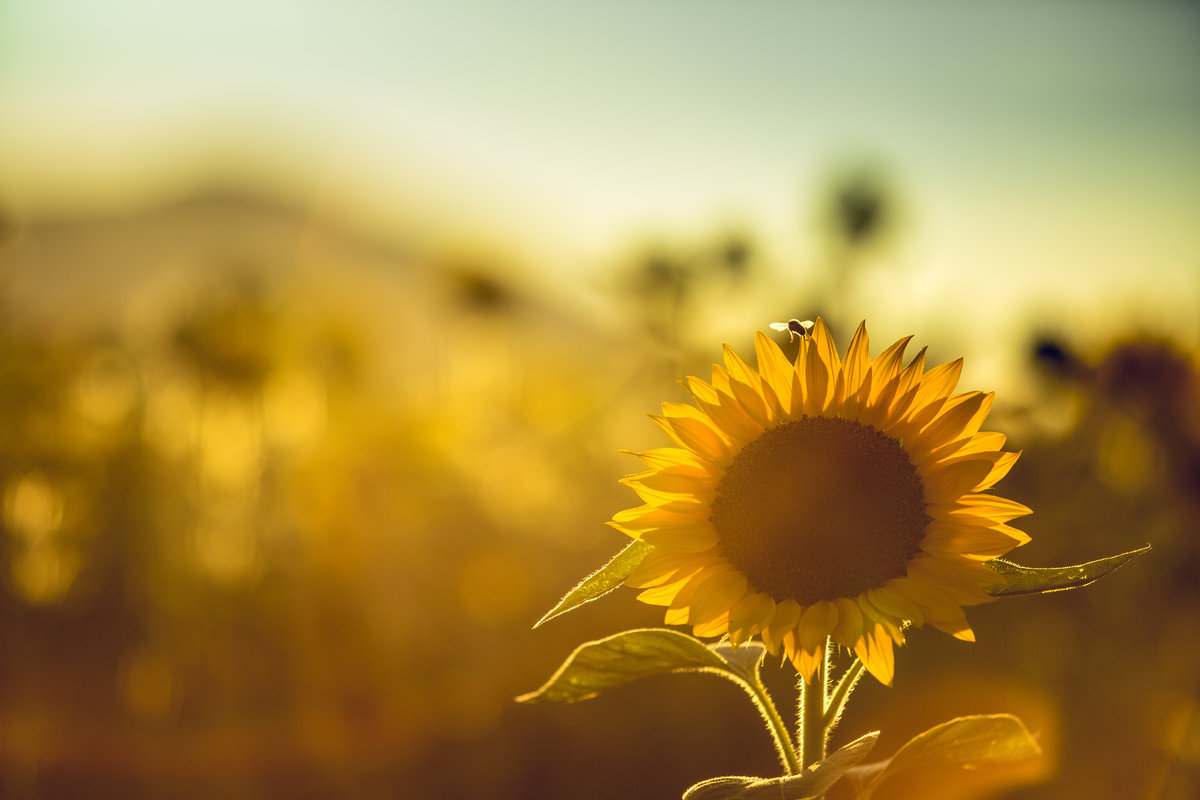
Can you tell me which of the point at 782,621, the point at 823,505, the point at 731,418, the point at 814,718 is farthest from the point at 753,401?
the point at 814,718

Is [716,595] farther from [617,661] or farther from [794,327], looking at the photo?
[794,327]

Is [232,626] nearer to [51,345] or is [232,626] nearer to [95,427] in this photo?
[95,427]

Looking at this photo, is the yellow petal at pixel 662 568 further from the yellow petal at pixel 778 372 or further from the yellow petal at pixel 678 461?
the yellow petal at pixel 778 372

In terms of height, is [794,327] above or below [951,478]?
above

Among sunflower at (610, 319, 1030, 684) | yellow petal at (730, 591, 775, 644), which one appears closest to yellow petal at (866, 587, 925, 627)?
sunflower at (610, 319, 1030, 684)

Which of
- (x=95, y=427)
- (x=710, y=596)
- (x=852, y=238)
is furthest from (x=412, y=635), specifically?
(x=710, y=596)

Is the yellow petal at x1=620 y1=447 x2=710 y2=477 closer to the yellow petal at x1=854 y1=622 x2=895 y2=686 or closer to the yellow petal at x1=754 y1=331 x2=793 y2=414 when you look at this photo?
the yellow petal at x1=754 y1=331 x2=793 y2=414
